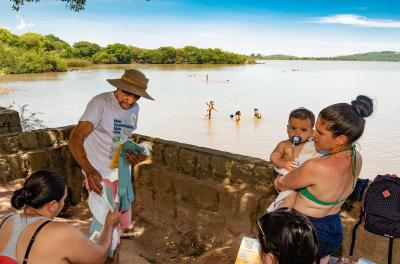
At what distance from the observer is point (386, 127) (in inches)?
Result: 1075

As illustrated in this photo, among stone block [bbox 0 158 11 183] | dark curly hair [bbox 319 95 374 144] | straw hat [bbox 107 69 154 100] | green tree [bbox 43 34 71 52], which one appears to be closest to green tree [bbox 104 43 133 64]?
green tree [bbox 43 34 71 52]

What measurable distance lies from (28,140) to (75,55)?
98.2 m

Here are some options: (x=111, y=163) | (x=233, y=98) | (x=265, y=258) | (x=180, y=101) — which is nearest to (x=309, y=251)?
(x=265, y=258)

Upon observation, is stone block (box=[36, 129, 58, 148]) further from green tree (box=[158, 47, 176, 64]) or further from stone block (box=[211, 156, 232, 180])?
green tree (box=[158, 47, 176, 64])

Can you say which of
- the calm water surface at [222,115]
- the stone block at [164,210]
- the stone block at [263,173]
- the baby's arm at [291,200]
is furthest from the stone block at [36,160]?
the calm water surface at [222,115]

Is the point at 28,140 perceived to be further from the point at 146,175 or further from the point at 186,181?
the point at 186,181

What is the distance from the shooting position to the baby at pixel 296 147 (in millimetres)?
2709

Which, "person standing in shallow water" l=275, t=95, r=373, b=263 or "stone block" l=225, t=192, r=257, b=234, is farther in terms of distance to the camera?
"stone block" l=225, t=192, r=257, b=234

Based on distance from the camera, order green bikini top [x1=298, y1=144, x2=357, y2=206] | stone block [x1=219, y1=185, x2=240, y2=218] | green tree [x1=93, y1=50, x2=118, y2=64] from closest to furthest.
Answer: green bikini top [x1=298, y1=144, x2=357, y2=206] → stone block [x1=219, y1=185, x2=240, y2=218] → green tree [x1=93, y1=50, x2=118, y2=64]

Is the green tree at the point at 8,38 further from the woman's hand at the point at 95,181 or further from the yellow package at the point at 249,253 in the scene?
the yellow package at the point at 249,253

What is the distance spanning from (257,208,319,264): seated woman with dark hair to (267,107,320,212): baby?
43.5 inches

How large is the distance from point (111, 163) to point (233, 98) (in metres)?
38.9

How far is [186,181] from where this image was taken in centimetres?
466

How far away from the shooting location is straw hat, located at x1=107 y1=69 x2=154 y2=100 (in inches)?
127
